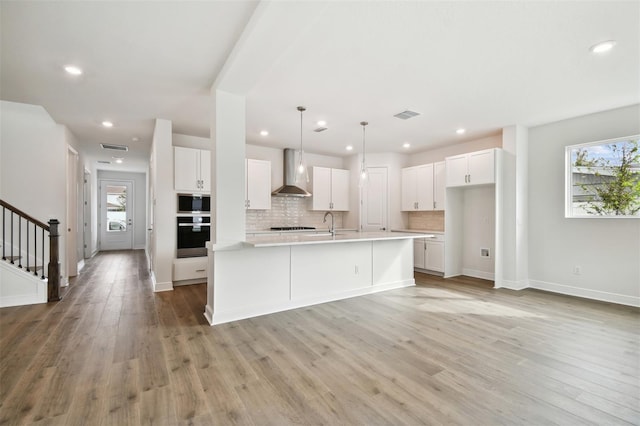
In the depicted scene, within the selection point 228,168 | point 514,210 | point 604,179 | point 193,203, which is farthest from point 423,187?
point 193,203

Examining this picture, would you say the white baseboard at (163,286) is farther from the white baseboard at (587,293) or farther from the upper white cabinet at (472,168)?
the white baseboard at (587,293)

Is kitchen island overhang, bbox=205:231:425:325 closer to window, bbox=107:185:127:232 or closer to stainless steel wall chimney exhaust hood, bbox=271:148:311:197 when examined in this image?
stainless steel wall chimney exhaust hood, bbox=271:148:311:197

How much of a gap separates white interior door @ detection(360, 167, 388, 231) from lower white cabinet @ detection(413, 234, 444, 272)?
91cm

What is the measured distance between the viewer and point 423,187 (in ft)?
21.4

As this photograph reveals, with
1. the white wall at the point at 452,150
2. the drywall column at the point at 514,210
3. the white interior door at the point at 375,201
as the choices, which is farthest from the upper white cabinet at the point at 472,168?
the white interior door at the point at 375,201

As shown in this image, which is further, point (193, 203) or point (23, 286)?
point (193, 203)

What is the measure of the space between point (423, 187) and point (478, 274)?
2.06 metres

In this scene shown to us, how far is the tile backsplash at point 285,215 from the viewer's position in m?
6.48

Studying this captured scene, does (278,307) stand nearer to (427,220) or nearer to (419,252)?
(419,252)

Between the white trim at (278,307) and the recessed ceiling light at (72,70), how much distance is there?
9.35 feet

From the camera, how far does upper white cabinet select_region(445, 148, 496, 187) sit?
515 cm

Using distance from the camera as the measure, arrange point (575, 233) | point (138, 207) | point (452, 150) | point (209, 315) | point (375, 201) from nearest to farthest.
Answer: point (209, 315), point (575, 233), point (452, 150), point (375, 201), point (138, 207)

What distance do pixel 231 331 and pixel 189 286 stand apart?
241 centimetres

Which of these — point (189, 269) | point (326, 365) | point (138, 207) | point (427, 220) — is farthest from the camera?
point (138, 207)
